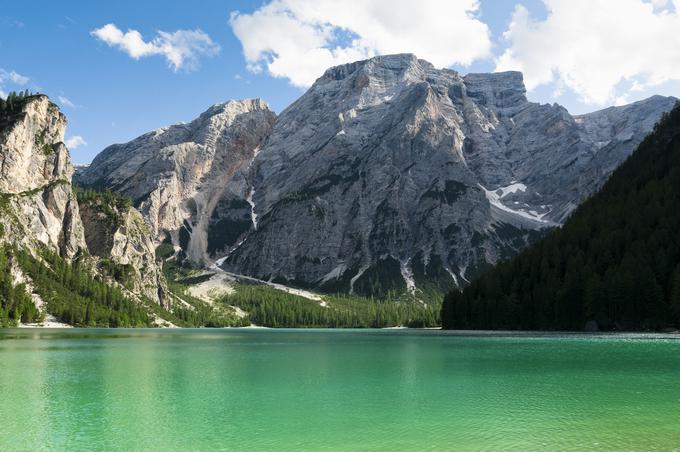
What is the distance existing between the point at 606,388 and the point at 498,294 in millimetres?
125665

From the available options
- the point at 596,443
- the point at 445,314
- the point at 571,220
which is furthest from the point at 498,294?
the point at 596,443

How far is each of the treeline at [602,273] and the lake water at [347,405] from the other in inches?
2622

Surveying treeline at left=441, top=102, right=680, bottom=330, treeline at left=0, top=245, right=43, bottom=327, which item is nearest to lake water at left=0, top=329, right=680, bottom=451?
treeline at left=441, top=102, right=680, bottom=330

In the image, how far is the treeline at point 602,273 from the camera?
127 metres

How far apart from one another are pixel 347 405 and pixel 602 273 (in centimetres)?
12457

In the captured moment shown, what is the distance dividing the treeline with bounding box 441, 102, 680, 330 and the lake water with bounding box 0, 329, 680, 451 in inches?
2622

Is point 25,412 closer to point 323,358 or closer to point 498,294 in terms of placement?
point 323,358

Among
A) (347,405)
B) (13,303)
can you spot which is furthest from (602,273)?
(13,303)

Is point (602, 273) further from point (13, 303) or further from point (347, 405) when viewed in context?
point (13, 303)

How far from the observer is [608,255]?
14438cm

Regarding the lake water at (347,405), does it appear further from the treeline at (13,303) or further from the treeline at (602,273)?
the treeline at (13,303)

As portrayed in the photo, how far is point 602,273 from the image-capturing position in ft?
468

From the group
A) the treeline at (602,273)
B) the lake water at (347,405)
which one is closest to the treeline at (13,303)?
the lake water at (347,405)

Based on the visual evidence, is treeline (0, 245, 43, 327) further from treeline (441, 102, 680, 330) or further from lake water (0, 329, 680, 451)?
treeline (441, 102, 680, 330)
